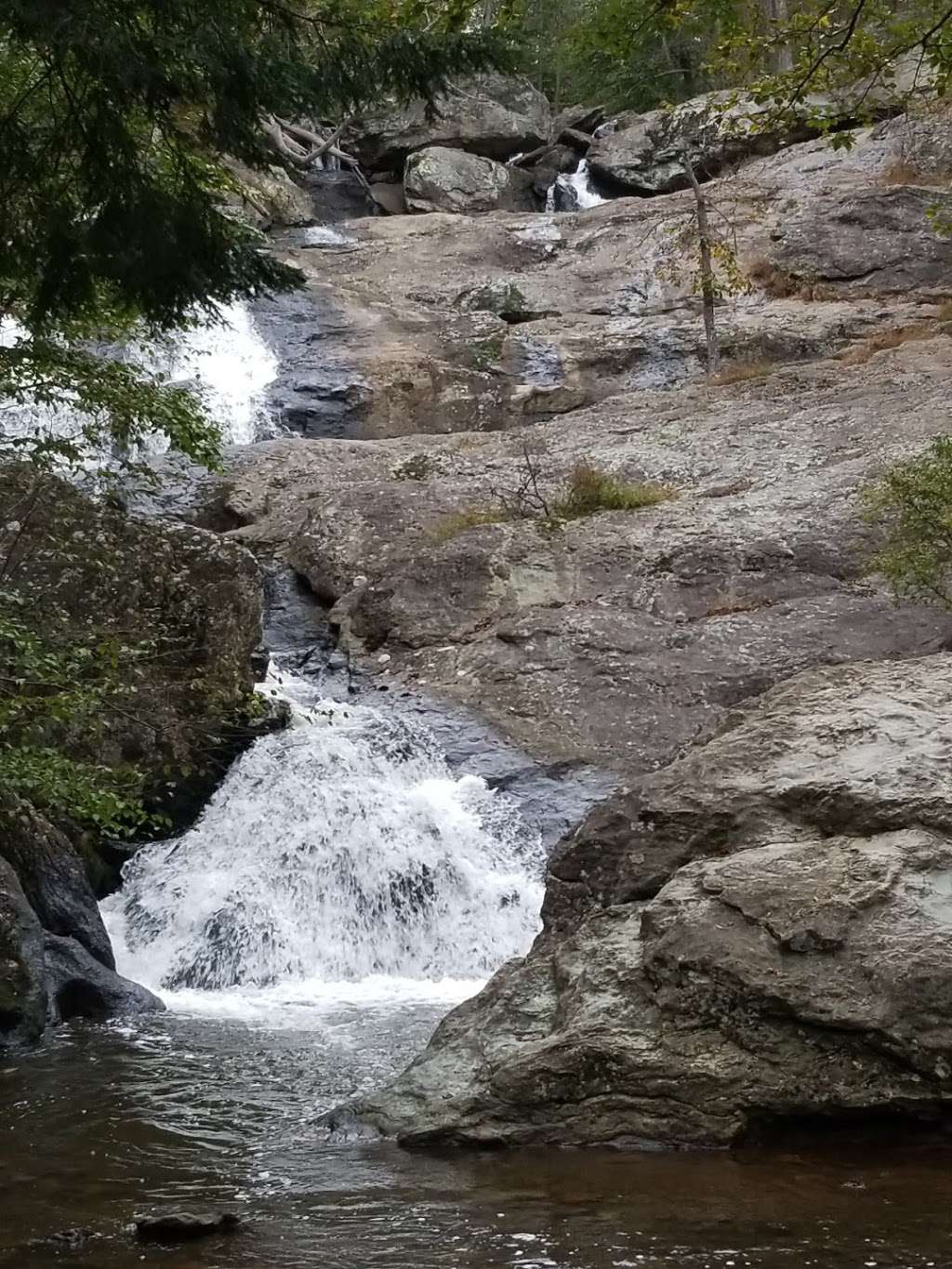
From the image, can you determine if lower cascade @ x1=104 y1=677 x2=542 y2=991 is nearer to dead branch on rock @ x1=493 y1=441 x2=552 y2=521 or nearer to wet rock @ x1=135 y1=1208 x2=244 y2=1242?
dead branch on rock @ x1=493 y1=441 x2=552 y2=521

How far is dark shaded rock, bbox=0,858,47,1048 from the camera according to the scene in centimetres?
841

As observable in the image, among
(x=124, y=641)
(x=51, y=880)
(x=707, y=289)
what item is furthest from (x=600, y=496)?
(x=51, y=880)

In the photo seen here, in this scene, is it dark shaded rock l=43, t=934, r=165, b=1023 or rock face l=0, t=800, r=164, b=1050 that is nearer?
rock face l=0, t=800, r=164, b=1050

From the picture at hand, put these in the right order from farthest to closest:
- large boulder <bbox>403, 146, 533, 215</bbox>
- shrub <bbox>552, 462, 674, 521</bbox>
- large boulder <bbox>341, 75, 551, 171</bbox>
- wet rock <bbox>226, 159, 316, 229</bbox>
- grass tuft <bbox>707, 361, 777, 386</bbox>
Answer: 1. large boulder <bbox>341, 75, 551, 171</bbox>
2. large boulder <bbox>403, 146, 533, 215</bbox>
3. wet rock <bbox>226, 159, 316, 229</bbox>
4. grass tuft <bbox>707, 361, 777, 386</bbox>
5. shrub <bbox>552, 462, 674, 521</bbox>

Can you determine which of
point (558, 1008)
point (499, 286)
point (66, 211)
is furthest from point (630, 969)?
point (499, 286)

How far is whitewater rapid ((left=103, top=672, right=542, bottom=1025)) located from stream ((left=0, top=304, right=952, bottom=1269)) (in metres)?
0.02

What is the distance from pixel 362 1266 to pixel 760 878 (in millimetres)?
2726

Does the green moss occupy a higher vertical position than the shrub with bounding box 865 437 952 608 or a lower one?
higher

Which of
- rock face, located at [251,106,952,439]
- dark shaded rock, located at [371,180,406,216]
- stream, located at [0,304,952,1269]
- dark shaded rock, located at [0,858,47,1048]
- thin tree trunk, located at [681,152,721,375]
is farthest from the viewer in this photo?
dark shaded rock, located at [371,180,406,216]

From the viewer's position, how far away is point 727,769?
23.9 feet

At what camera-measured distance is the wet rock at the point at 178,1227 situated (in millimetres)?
4496

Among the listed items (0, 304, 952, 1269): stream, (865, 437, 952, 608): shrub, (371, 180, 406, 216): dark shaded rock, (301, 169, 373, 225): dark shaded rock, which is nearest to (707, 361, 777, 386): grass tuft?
(865, 437, 952, 608): shrub

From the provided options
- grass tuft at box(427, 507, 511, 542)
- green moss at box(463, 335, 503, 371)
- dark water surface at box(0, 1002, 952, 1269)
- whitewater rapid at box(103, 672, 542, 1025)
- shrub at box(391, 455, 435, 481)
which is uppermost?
green moss at box(463, 335, 503, 371)

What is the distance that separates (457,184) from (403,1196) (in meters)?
35.4
